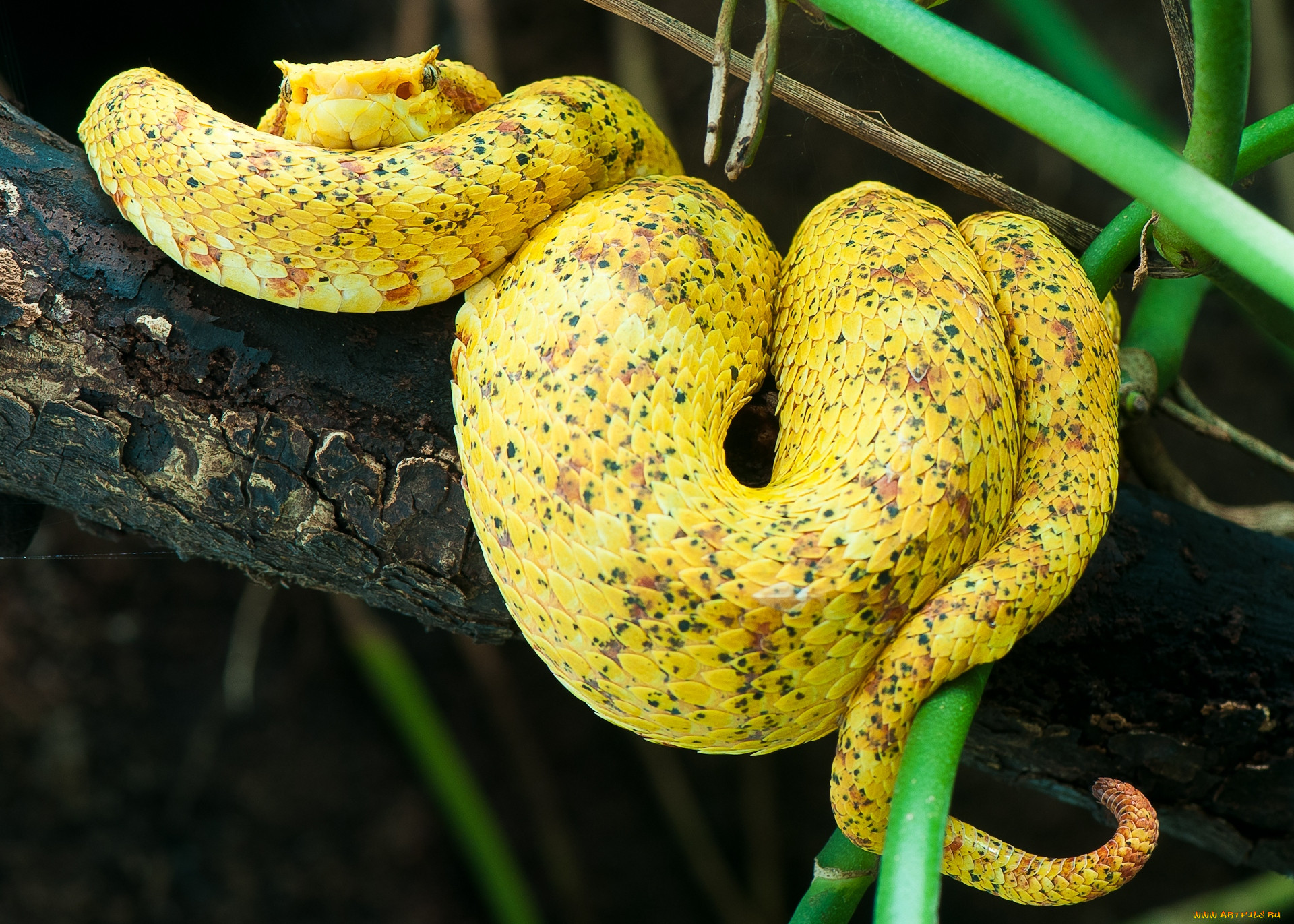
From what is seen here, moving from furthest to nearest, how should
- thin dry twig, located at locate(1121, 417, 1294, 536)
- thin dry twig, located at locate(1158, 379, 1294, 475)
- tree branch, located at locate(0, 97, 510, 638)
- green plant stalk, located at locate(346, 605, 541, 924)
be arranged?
1. green plant stalk, located at locate(346, 605, 541, 924)
2. thin dry twig, located at locate(1121, 417, 1294, 536)
3. thin dry twig, located at locate(1158, 379, 1294, 475)
4. tree branch, located at locate(0, 97, 510, 638)

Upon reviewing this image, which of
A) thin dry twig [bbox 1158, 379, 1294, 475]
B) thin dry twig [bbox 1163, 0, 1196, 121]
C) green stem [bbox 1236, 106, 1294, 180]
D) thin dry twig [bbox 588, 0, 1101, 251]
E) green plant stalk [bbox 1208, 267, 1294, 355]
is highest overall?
thin dry twig [bbox 1163, 0, 1196, 121]

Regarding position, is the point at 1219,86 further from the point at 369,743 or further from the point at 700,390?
the point at 369,743

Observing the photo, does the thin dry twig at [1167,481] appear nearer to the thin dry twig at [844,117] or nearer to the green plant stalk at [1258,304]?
the green plant stalk at [1258,304]

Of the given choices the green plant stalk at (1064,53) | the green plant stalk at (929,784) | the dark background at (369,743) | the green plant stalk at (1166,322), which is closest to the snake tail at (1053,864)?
the green plant stalk at (929,784)

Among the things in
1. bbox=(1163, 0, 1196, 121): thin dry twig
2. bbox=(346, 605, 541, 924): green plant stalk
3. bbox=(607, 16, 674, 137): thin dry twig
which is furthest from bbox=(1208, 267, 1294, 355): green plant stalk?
bbox=(346, 605, 541, 924): green plant stalk

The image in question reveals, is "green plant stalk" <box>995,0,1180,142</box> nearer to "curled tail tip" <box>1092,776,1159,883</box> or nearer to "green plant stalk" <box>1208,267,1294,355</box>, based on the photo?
"green plant stalk" <box>1208,267,1294,355</box>

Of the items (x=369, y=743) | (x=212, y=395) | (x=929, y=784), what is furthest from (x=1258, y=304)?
(x=369, y=743)
